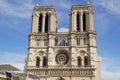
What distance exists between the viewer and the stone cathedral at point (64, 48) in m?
58.8

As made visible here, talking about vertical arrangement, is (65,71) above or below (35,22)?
below

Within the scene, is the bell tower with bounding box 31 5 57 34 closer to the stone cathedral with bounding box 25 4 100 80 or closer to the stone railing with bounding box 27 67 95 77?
the stone cathedral with bounding box 25 4 100 80

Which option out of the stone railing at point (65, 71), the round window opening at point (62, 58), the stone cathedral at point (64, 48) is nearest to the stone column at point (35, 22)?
the stone cathedral at point (64, 48)

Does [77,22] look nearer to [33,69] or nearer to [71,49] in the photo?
[71,49]

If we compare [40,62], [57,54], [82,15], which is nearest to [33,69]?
[40,62]

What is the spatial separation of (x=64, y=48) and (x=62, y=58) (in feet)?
8.50

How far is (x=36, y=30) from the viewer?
210 ft

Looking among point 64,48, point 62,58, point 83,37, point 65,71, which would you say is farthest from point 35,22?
point 65,71

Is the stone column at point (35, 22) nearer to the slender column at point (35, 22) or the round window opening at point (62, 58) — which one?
the slender column at point (35, 22)

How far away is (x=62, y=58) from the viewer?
6253 centimetres

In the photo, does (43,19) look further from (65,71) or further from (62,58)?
(65,71)

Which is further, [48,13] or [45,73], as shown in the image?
[48,13]

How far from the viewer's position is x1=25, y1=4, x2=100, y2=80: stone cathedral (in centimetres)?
5875

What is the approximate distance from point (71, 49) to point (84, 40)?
4.10 meters
